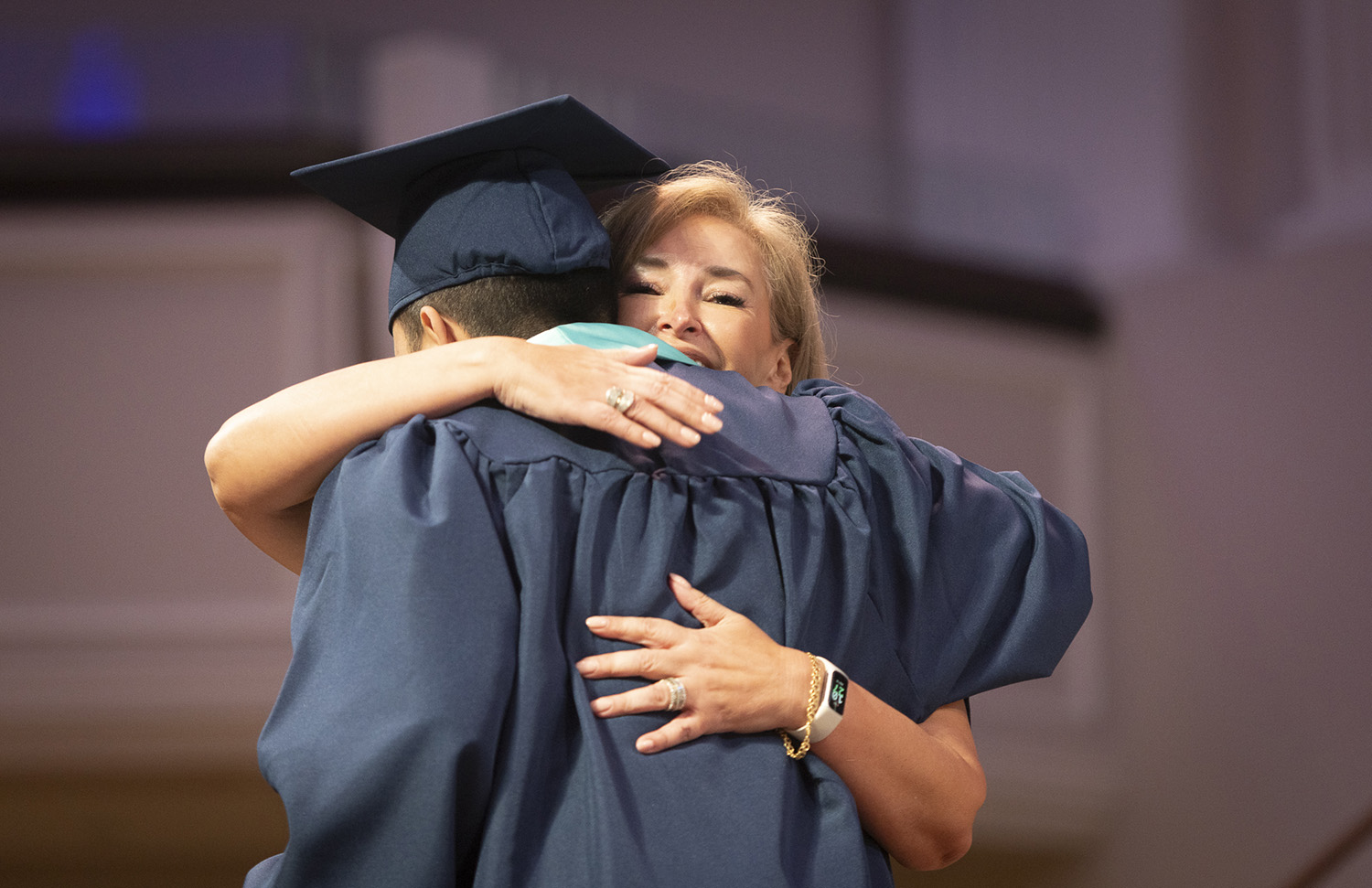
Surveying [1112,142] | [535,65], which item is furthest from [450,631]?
[1112,142]

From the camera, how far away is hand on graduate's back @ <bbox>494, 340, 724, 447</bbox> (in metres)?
1.21

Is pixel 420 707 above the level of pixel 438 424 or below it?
below

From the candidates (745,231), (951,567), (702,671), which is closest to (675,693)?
(702,671)

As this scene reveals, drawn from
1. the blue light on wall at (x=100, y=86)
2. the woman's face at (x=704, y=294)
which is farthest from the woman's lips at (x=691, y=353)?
the blue light on wall at (x=100, y=86)

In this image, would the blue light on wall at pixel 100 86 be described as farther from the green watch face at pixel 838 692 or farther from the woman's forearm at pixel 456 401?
the green watch face at pixel 838 692

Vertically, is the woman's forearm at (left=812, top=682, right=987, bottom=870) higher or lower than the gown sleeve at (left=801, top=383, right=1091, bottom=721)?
lower

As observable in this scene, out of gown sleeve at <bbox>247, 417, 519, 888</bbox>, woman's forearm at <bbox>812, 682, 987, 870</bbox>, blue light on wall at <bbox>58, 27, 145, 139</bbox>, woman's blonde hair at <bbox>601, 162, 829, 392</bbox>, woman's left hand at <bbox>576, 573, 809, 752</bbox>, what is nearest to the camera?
gown sleeve at <bbox>247, 417, 519, 888</bbox>

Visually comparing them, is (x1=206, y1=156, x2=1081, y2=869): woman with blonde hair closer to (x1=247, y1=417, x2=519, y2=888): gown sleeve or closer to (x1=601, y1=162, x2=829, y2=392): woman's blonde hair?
(x1=247, y1=417, x2=519, y2=888): gown sleeve

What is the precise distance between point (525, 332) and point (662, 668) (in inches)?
15.4

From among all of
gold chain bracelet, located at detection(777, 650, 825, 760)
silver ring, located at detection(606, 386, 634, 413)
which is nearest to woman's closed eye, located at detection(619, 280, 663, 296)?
silver ring, located at detection(606, 386, 634, 413)

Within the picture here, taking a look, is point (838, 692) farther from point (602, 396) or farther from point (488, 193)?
point (488, 193)

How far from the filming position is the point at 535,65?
569 cm

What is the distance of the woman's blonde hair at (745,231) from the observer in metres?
1.71

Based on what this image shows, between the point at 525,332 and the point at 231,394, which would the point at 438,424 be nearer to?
the point at 525,332
